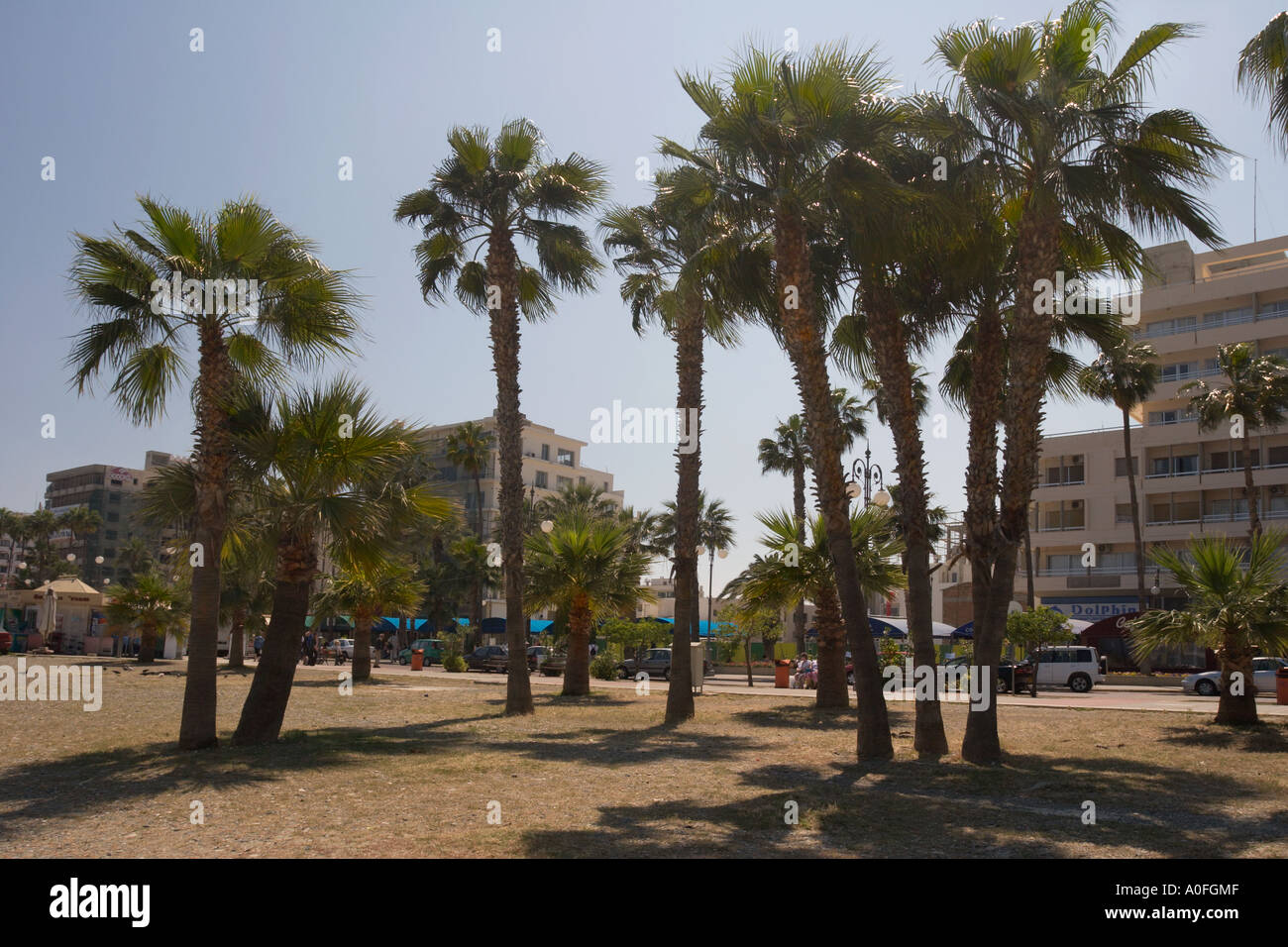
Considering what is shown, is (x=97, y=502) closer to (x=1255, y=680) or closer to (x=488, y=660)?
(x=488, y=660)

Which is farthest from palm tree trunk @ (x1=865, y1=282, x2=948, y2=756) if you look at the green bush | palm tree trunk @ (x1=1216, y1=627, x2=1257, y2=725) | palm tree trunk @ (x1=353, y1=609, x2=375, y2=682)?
the green bush

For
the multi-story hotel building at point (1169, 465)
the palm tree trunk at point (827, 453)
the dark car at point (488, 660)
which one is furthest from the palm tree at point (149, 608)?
the multi-story hotel building at point (1169, 465)

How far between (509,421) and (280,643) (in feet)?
25.4

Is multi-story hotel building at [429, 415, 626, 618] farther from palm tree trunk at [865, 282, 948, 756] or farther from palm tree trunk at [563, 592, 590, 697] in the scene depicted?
palm tree trunk at [865, 282, 948, 756]

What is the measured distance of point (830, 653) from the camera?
23.4 meters

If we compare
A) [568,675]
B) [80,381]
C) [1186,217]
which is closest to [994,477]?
[1186,217]

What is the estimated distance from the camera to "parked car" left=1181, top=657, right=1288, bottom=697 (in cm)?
3062

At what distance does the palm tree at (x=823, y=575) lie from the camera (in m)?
22.7

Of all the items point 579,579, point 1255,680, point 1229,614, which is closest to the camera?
point 1229,614

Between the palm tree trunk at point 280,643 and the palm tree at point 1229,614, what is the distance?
13995mm

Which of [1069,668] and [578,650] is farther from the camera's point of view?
[1069,668]

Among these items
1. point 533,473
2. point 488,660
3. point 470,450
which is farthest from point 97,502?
point 488,660

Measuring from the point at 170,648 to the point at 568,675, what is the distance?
23.7 metres
